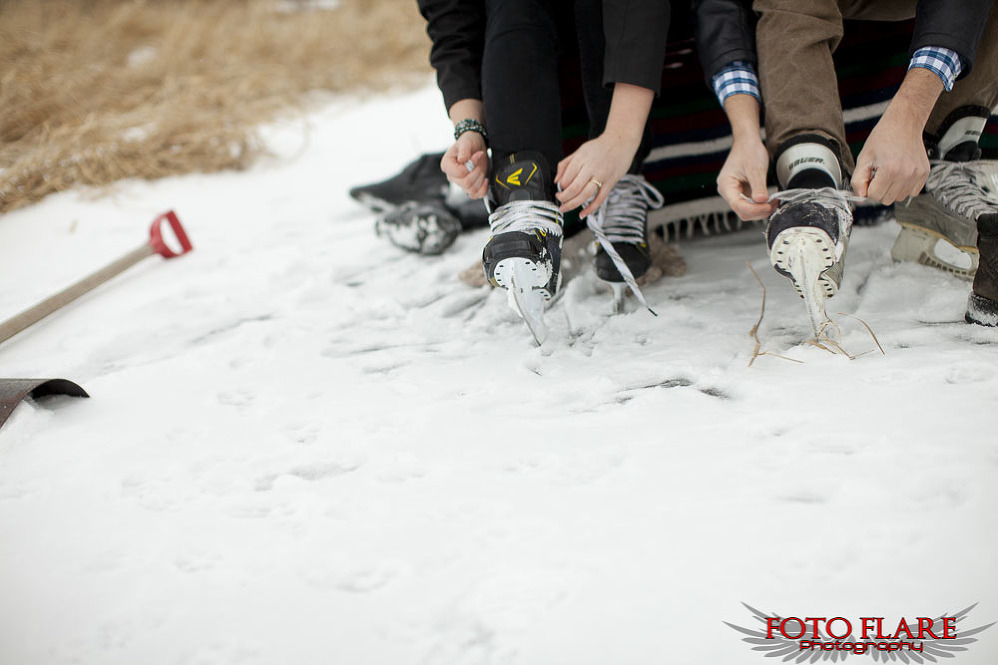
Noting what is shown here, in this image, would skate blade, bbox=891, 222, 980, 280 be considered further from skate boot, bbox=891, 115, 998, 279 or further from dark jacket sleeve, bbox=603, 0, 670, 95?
dark jacket sleeve, bbox=603, 0, 670, 95

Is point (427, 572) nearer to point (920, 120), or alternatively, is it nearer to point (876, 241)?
point (920, 120)

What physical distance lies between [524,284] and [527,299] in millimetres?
30

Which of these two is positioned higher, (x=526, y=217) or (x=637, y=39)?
(x=637, y=39)

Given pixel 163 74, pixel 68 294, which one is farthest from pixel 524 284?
pixel 163 74

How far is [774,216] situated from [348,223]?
1.21 m

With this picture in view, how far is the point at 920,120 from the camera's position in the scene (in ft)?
2.87

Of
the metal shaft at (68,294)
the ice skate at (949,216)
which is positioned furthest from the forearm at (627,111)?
the metal shaft at (68,294)

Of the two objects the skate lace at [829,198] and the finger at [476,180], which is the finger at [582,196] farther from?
the skate lace at [829,198]

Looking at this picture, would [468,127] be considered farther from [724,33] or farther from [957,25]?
[957,25]

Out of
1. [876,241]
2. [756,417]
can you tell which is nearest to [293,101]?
[876,241]

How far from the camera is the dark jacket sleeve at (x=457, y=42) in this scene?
113 cm

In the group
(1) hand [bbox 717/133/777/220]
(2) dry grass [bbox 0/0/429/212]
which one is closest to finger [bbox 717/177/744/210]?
(1) hand [bbox 717/133/777/220]

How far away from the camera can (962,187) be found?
997mm

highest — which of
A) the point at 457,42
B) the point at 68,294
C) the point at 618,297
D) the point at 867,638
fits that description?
the point at 457,42
